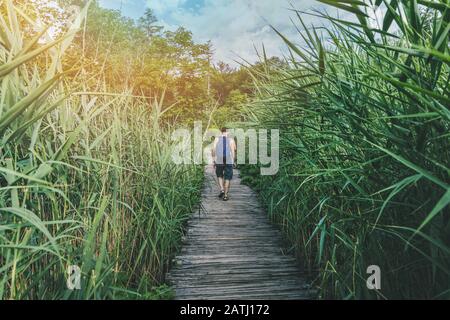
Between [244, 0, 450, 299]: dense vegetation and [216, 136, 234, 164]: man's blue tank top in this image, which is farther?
[216, 136, 234, 164]: man's blue tank top

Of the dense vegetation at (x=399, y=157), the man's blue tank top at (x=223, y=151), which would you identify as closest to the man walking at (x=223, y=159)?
the man's blue tank top at (x=223, y=151)

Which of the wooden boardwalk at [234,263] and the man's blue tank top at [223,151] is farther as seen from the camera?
the man's blue tank top at [223,151]

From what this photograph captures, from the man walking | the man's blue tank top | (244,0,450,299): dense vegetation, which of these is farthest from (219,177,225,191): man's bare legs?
(244,0,450,299): dense vegetation

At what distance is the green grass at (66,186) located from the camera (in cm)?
107

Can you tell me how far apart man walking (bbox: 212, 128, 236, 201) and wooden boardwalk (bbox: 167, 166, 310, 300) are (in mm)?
1114

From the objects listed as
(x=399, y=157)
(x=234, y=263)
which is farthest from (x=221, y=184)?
(x=399, y=157)

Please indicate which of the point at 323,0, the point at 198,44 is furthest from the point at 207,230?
the point at 198,44

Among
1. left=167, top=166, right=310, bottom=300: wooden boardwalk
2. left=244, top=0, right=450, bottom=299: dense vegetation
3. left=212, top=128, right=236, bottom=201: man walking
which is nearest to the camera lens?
left=244, top=0, right=450, bottom=299: dense vegetation

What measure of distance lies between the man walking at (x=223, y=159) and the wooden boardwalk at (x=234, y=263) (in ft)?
3.66

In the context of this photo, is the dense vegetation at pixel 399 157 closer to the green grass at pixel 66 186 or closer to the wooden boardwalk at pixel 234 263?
the wooden boardwalk at pixel 234 263

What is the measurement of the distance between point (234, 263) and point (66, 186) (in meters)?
1.47

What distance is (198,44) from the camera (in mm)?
12094

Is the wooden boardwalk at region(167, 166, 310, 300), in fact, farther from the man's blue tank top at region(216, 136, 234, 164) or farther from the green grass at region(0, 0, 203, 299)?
the man's blue tank top at region(216, 136, 234, 164)

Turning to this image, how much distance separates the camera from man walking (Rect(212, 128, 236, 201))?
4.98 meters
